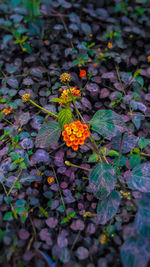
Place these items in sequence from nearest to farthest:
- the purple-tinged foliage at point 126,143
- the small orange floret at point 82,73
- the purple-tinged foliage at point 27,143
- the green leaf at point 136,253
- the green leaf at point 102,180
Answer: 1. the green leaf at point 136,253
2. the green leaf at point 102,180
3. the purple-tinged foliage at point 126,143
4. the purple-tinged foliage at point 27,143
5. the small orange floret at point 82,73

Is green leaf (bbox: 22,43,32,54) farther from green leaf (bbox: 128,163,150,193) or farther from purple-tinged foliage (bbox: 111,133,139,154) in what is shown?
green leaf (bbox: 128,163,150,193)

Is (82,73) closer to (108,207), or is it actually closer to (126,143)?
(126,143)

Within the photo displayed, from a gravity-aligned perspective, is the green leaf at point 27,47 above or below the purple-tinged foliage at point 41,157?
above

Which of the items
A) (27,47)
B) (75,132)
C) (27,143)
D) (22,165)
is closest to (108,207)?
(75,132)

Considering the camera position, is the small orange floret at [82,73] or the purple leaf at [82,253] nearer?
the purple leaf at [82,253]

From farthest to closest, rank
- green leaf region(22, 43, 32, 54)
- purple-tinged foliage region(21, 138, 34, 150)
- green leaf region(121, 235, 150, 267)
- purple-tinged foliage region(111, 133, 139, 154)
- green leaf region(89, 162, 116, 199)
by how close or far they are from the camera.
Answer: green leaf region(22, 43, 32, 54) → purple-tinged foliage region(21, 138, 34, 150) → purple-tinged foliage region(111, 133, 139, 154) → green leaf region(89, 162, 116, 199) → green leaf region(121, 235, 150, 267)

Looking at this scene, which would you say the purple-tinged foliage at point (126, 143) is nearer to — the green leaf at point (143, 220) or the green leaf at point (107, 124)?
the green leaf at point (107, 124)

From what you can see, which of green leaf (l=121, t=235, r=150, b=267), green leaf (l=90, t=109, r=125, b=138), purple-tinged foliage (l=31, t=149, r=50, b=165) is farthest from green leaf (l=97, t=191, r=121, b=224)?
purple-tinged foliage (l=31, t=149, r=50, b=165)

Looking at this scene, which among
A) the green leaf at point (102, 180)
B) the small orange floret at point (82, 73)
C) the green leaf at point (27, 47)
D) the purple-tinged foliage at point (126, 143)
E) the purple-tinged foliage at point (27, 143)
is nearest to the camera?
the green leaf at point (102, 180)

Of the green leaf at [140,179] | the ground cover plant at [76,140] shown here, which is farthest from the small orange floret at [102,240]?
the green leaf at [140,179]

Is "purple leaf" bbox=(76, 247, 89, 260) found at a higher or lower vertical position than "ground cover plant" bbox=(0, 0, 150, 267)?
lower

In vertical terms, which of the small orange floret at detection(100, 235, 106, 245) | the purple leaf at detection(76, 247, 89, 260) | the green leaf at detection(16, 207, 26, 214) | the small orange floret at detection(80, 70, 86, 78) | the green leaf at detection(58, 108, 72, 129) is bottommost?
the purple leaf at detection(76, 247, 89, 260)
